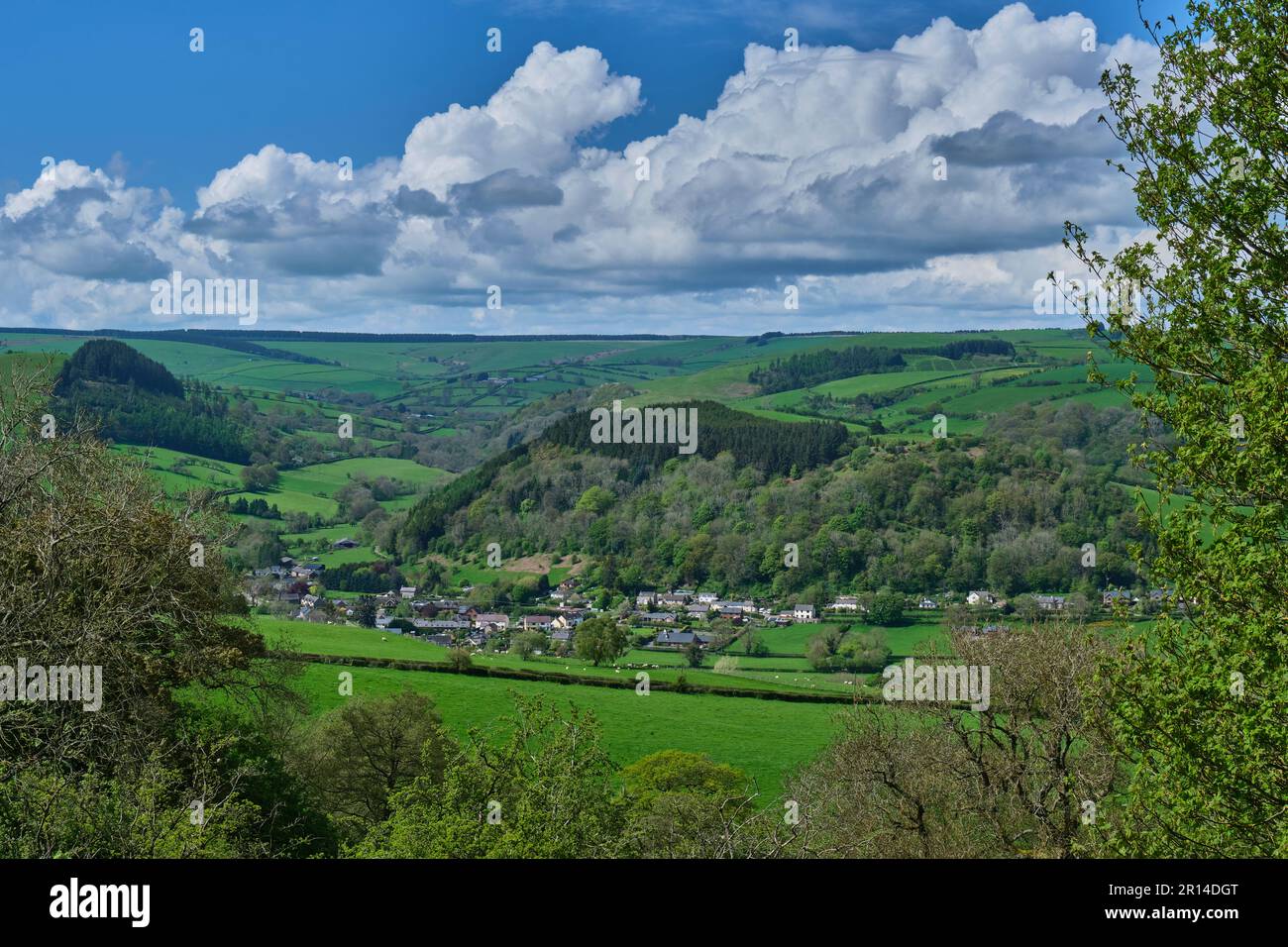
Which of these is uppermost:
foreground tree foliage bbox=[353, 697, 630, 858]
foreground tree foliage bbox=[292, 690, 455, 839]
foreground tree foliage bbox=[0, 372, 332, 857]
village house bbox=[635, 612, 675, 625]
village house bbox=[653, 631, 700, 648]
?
foreground tree foliage bbox=[0, 372, 332, 857]

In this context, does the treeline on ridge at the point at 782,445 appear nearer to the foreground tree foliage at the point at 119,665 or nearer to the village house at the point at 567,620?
the village house at the point at 567,620

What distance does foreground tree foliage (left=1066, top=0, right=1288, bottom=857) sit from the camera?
1320cm

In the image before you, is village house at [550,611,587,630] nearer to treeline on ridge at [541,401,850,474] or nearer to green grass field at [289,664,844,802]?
green grass field at [289,664,844,802]

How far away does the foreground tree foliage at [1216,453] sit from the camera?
13.2m

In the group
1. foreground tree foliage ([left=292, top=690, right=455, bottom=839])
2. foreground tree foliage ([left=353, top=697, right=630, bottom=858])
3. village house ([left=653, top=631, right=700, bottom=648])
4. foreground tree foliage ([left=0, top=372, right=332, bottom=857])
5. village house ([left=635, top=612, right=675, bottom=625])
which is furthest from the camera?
village house ([left=635, top=612, right=675, bottom=625])

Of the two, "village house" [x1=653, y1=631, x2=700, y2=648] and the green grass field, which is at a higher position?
the green grass field

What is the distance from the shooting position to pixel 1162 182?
15508mm

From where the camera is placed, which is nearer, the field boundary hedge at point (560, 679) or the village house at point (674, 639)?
the field boundary hedge at point (560, 679)

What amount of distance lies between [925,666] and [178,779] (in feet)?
67.6

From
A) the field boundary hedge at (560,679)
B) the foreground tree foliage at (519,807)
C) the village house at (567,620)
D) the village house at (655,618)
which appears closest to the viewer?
the foreground tree foliage at (519,807)

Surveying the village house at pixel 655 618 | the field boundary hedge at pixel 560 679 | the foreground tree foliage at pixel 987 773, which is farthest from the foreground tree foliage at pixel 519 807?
the village house at pixel 655 618

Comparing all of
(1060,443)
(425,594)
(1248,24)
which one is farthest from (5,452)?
(1060,443)

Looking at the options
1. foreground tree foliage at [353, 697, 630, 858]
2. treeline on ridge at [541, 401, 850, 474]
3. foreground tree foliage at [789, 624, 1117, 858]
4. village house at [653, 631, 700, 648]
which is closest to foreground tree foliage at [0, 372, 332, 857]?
foreground tree foliage at [353, 697, 630, 858]
